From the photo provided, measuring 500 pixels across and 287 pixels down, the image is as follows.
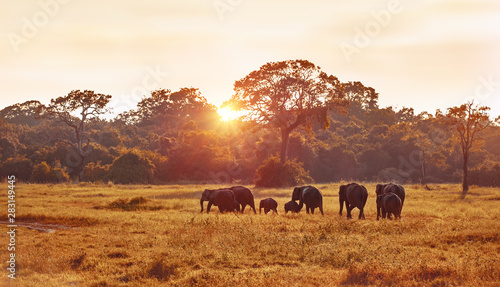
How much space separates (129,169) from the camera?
47531 mm

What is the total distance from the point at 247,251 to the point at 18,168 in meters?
45.3

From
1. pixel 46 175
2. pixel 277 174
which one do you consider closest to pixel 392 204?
pixel 277 174

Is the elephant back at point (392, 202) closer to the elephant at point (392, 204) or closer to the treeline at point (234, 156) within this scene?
the elephant at point (392, 204)

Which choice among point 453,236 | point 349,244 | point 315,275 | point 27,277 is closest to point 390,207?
point 453,236

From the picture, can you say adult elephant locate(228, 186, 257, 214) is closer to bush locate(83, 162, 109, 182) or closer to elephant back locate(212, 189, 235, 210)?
elephant back locate(212, 189, 235, 210)

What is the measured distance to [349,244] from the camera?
1302cm

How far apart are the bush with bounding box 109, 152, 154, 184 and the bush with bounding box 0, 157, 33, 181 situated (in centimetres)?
1004

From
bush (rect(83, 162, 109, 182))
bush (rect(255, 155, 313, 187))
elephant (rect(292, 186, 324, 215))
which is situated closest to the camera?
elephant (rect(292, 186, 324, 215))

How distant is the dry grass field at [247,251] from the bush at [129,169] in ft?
90.2

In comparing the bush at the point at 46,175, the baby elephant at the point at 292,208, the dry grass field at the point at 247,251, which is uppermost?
the bush at the point at 46,175

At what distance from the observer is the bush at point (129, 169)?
47219mm

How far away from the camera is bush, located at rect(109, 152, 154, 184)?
47219 mm

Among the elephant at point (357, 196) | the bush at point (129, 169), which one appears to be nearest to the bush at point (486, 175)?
the elephant at point (357, 196)

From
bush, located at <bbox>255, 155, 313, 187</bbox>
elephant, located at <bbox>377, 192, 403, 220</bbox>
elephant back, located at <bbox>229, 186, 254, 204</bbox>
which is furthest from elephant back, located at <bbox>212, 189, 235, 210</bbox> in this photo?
bush, located at <bbox>255, 155, 313, 187</bbox>
